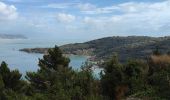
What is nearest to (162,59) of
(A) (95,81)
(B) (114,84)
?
(B) (114,84)

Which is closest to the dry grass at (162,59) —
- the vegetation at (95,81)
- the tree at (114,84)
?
the vegetation at (95,81)

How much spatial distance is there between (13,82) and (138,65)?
9429mm

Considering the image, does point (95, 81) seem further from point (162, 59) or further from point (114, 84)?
point (162, 59)

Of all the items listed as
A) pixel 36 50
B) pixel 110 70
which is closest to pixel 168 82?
pixel 110 70

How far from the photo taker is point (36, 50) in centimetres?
14550

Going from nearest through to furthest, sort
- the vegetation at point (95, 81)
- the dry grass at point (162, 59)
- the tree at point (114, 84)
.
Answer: the vegetation at point (95, 81)
the dry grass at point (162, 59)
the tree at point (114, 84)

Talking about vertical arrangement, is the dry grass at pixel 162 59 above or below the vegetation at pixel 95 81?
above

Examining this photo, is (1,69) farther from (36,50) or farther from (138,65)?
(36,50)

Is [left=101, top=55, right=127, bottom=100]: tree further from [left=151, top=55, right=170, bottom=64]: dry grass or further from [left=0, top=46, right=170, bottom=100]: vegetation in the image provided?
[left=151, top=55, right=170, bottom=64]: dry grass

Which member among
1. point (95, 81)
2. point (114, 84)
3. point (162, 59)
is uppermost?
point (162, 59)

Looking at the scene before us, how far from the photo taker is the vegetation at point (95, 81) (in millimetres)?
13469

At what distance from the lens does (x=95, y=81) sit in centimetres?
1616

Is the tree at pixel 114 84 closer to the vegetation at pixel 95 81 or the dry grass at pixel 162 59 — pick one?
the vegetation at pixel 95 81

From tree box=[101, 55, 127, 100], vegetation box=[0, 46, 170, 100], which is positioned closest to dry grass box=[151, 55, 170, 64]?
vegetation box=[0, 46, 170, 100]
